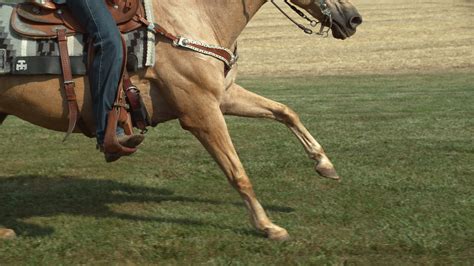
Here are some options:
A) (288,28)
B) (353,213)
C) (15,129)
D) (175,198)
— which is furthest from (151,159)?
(288,28)

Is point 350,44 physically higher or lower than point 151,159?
lower

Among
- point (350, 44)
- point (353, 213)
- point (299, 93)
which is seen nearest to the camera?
point (353, 213)

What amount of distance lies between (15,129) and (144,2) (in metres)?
8.88

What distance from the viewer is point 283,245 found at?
20.2 feet

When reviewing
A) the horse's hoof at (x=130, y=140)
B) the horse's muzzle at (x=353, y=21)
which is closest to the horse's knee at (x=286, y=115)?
the horse's muzzle at (x=353, y=21)

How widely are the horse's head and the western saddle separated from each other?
1536mm

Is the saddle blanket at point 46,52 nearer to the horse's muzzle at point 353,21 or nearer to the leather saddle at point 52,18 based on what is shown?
the leather saddle at point 52,18

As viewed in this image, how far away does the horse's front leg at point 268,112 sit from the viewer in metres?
7.41

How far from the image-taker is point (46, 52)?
6.09 meters

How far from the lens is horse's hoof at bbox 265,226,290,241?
631cm

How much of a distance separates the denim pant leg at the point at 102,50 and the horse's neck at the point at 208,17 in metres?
0.56

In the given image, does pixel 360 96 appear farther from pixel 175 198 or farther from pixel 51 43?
pixel 51 43

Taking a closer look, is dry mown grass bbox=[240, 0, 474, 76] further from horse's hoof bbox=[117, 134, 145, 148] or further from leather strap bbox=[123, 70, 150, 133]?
horse's hoof bbox=[117, 134, 145, 148]

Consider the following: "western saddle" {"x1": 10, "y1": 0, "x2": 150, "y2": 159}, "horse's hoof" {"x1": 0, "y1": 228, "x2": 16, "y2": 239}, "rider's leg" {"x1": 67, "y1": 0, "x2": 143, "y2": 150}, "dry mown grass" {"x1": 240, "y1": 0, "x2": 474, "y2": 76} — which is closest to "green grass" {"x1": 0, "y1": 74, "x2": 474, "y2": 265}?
"horse's hoof" {"x1": 0, "y1": 228, "x2": 16, "y2": 239}
